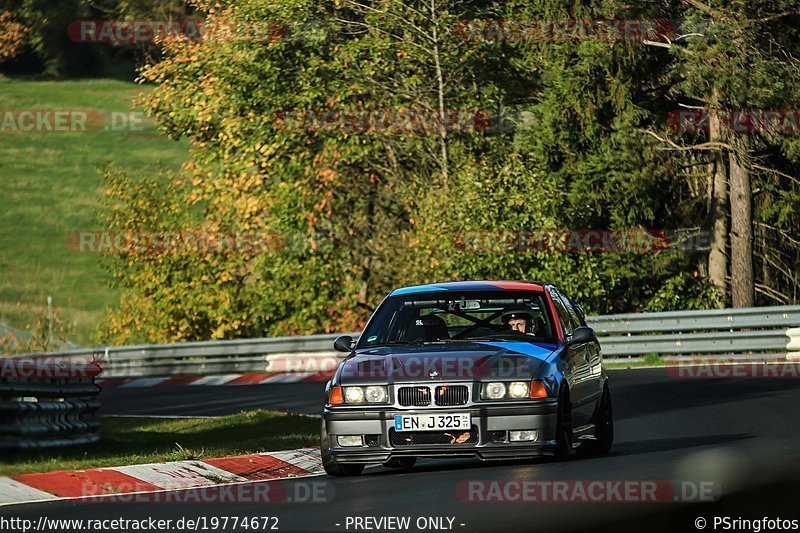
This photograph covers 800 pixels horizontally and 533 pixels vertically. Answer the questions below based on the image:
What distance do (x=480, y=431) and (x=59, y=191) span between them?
202 feet

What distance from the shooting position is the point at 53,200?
6925 centimetres

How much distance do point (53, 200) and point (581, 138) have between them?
130ft

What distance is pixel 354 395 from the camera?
38.4ft

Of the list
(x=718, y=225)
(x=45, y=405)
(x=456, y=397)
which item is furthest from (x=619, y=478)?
(x=718, y=225)

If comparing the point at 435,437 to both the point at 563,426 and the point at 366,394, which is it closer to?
the point at 366,394

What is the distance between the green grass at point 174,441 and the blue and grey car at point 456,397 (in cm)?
213

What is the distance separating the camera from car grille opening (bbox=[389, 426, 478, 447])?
11398mm

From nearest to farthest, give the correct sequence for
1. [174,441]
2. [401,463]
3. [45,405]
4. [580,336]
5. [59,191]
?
[580,336], [45,405], [401,463], [174,441], [59,191]

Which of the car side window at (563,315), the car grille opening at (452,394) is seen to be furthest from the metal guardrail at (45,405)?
the car side window at (563,315)

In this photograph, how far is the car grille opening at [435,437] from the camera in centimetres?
1140

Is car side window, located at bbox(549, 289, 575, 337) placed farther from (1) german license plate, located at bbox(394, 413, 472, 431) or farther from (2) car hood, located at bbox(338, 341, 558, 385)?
(1) german license plate, located at bbox(394, 413, 472, 431)

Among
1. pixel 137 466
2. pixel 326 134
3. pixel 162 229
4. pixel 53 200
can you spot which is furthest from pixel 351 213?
pixel 53 200

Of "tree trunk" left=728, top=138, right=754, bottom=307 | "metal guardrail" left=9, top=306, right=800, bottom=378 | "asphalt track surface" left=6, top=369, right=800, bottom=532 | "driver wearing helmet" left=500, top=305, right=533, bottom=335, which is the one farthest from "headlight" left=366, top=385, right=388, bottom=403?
"tree trunk" left=728, top=138, right=754, bottom=307

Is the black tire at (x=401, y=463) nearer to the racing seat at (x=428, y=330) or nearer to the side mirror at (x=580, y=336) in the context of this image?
the racing seat at (x=428, y=330)
